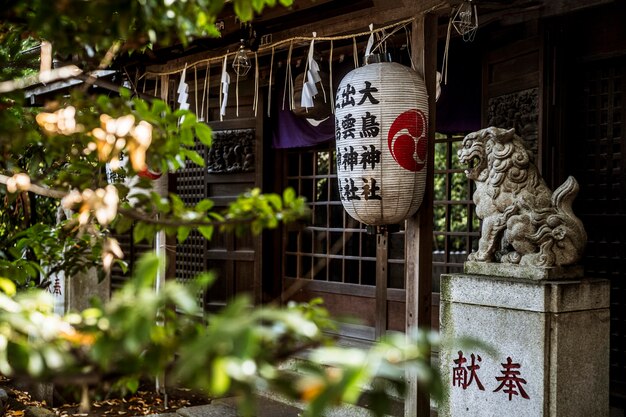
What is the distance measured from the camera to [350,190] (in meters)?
6.82

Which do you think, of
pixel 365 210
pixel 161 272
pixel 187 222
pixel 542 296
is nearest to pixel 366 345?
pixel 161 272

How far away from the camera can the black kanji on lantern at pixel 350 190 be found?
6.78 m

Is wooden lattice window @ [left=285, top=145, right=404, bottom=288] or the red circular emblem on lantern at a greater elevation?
the red circular emblem on lantern

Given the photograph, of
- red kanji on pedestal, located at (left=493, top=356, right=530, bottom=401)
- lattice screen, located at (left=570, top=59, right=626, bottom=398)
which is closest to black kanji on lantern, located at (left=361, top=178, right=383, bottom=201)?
red kanji on pedestal, located at (left=493, top=356, right=530, bottom=401)

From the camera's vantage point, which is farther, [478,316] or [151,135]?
[478,316]

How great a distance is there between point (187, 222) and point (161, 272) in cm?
729

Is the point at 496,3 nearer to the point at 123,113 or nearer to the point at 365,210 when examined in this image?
the point at 365,210

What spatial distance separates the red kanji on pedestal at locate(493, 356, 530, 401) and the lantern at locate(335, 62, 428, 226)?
1.63 metres

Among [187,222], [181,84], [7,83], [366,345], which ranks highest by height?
[181,84]

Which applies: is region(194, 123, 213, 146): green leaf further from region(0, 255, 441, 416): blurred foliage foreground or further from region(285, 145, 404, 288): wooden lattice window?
region(285, 145, 404, 288): wooden lattice window

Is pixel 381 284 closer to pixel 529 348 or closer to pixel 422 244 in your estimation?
pixel 422 244

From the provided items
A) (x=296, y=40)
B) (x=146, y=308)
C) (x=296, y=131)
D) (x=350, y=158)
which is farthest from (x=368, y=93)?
(x=146, y=308)

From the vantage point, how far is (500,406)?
6082mm

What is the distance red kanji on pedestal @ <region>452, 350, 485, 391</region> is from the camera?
6262 millimetres
